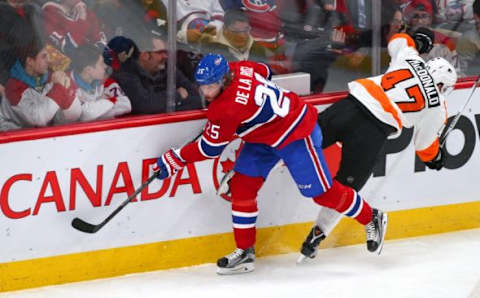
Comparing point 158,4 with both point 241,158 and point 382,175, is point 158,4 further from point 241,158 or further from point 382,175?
point 382,175

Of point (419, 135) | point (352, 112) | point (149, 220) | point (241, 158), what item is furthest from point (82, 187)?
point (419, 135)

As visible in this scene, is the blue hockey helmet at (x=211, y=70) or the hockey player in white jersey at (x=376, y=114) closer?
the blue hockey helmet at (x=211, y=70)

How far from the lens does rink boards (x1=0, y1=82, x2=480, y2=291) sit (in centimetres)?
460

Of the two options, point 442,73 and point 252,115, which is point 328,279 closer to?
point 252,115

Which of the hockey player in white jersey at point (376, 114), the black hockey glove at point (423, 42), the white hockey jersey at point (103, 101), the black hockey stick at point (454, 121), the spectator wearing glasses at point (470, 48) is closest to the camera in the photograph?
the white hockey jersey at point (103, 101)

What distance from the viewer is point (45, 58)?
4574 mm

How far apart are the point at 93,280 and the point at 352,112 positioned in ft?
4.50

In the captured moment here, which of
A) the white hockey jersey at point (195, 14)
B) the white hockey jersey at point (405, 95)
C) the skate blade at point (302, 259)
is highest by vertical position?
the white hockey jersey at point (195, 14)

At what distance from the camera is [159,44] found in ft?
15.8

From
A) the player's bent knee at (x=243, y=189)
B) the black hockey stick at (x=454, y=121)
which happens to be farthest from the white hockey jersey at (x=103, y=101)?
the black hockey stick at (x=454, y=121)

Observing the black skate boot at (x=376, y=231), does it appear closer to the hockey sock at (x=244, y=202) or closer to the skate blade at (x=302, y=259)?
the skate blade at (x=302, y=259)

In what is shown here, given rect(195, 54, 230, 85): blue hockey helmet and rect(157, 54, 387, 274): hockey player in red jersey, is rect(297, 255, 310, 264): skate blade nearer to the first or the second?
rect(157, 54, 387, 274): hockey player in red jersey

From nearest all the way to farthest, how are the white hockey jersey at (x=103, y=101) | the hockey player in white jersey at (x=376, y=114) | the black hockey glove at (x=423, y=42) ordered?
the white hockey jersey at (x=103, y=101)
the hockey player in white jersey at (x=376, y=114)
the black hockey glove at (x=423, y=42)

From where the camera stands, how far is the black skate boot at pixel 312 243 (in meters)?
5.00
